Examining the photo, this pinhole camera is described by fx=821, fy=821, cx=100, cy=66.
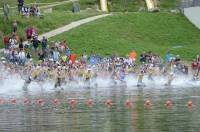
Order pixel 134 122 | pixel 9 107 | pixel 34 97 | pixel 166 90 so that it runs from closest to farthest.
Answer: pixel 134 122 → pixel 9 107 → pixel 34 97 → pixel 166 90

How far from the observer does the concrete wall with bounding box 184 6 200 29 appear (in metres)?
82.3

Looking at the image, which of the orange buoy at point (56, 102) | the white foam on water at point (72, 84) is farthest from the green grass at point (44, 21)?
the orange buoy at point (56, 102)

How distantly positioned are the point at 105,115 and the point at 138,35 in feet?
142

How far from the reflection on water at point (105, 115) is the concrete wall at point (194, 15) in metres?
38.0

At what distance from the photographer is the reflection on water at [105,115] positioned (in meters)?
29.7

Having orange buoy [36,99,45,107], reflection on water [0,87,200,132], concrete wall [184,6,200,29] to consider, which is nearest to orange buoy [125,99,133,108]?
reflection on water [0,87,200,132]

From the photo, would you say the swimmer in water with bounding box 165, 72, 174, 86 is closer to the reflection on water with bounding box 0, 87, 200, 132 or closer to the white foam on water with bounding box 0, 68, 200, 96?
the white foam on water with bounding box 0, 68, 200, 96

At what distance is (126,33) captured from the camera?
76688mm

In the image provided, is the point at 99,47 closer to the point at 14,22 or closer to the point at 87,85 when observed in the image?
the point at 14,22

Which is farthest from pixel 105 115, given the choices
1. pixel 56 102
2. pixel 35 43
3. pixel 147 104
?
pixel 35 43

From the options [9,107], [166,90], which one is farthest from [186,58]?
[9,107]

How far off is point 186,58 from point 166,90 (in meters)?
20.3

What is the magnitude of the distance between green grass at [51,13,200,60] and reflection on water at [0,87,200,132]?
81.7ft

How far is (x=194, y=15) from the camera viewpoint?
8294cm
